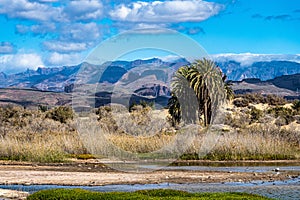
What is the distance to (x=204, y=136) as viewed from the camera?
52.4 m

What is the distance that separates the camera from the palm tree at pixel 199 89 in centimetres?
7344

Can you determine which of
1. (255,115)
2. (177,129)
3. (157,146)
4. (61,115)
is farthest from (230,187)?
(255,115)

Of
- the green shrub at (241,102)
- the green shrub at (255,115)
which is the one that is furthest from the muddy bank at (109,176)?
the green shrub at (241,102)

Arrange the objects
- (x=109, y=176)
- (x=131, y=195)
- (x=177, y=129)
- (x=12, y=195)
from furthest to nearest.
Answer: (x=177, y=129), (x=109, y=176), (x=12, y=195), (x=131, y=195)

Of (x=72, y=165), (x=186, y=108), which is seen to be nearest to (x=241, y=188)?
(x=72, y=165)

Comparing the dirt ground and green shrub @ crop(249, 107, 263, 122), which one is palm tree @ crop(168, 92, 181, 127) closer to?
green shrub @ crop(249, 107, 263, 122)

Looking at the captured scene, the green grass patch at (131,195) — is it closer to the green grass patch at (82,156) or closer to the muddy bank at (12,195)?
the muddy bank at (12,195)

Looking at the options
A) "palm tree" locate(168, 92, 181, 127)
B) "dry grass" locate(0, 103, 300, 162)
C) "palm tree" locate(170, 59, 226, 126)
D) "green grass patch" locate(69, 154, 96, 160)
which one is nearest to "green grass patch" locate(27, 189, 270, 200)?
"dry grass" locate(0, 103, 300, 162)

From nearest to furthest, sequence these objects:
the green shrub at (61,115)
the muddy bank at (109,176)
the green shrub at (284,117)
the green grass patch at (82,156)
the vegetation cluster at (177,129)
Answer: the muddy bank at (109,176) < the vegetation cluster at (177,129) < the green grass patch at (82,156) < the green shrub at (284,117) < the green shrub at (61,115)

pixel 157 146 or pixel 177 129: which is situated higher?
pixel 177 129

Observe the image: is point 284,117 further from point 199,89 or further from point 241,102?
point 241,102

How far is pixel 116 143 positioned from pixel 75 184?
18.6 meters

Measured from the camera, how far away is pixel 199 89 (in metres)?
74.0

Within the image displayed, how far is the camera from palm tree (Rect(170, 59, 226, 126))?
73.4 m
